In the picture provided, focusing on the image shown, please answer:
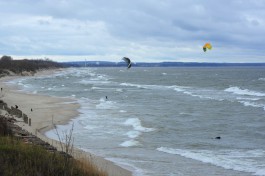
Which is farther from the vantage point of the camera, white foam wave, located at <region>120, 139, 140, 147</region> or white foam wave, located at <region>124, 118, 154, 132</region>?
white foam wave, located at <region>124, 118, 154, 132</region>

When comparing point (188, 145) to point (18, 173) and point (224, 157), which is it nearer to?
point (224, 157)

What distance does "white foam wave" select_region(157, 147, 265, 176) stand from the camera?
1498cm

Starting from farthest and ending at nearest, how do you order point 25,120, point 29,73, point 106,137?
point 29,73, point 25,120, point 106,137

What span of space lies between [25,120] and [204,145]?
10816mm

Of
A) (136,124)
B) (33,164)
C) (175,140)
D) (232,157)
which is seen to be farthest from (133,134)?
(33,164)

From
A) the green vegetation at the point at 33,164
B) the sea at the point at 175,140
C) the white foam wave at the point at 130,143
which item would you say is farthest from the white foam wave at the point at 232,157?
the green vegetation at the point at 33,164

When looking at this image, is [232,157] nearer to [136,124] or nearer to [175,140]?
[175,140]

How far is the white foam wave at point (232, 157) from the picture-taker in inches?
590

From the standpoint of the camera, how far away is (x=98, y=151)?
17.5 m

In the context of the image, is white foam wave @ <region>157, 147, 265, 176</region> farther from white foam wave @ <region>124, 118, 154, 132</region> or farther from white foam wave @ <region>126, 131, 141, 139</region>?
white foam wave @ <region>124, 118, 154, 132</region>

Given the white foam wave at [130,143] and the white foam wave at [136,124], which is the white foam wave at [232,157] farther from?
the white foam wave at [136,124]

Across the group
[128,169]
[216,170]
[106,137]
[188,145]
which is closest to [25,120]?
[106,137]

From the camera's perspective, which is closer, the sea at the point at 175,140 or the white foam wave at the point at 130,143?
the sea at the point at 175,140

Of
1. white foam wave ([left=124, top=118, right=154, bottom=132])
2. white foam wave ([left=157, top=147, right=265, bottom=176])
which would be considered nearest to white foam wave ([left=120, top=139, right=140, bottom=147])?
white foam wave ([left=157, top=147, right=265, bottom=176])
